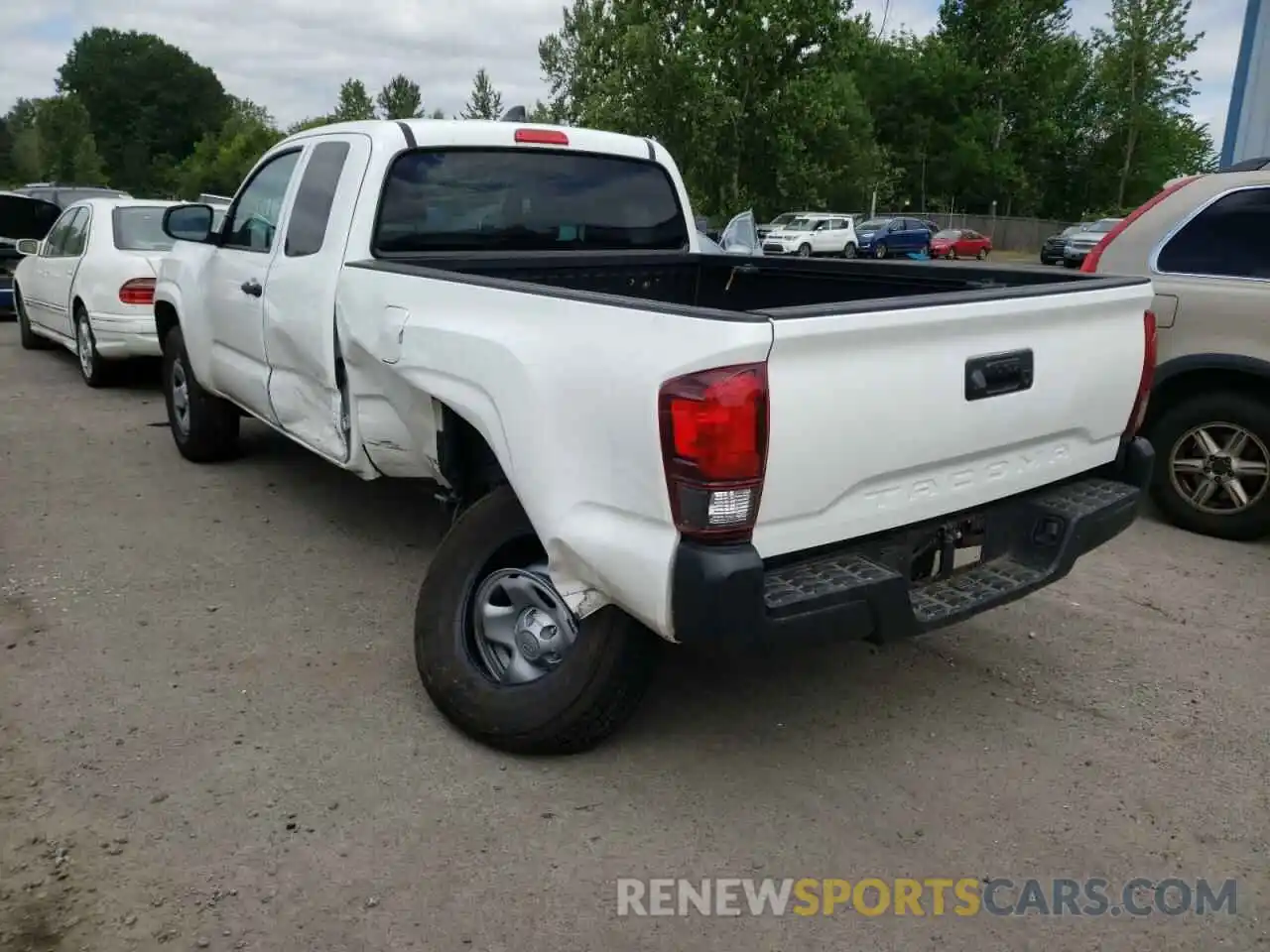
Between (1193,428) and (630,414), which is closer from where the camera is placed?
(630,414)

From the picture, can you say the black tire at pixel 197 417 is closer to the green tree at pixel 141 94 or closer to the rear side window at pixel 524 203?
the rear side window at pixel 524 203

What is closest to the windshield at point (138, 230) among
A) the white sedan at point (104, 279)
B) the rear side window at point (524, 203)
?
the white sedan at point (104, 279)

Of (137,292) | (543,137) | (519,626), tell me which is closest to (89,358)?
(137,292)

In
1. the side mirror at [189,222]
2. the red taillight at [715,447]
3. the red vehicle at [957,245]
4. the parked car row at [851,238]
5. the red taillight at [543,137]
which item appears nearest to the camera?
the red taillight at [715,447]

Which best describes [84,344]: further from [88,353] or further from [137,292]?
[137,292]

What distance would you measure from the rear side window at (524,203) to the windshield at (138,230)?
515 cm

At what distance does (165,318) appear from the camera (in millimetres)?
6668

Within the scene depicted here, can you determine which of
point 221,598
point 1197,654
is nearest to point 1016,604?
point 1197,654

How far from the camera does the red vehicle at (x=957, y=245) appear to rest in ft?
133

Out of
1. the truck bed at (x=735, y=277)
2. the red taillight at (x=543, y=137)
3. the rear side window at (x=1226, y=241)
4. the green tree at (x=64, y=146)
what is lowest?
the truck bed at (x=735, y=277)

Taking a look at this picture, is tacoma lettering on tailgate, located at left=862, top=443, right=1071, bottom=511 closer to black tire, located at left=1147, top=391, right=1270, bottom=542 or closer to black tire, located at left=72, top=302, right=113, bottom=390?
black tire, located at left=1147, top=391, right=1270, bottom=542

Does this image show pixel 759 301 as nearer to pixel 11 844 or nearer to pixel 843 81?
pixel 11 844

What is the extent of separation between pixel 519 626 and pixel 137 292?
6495 millimetres

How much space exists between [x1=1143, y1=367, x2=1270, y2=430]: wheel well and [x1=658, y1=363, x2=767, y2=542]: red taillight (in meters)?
4.03
